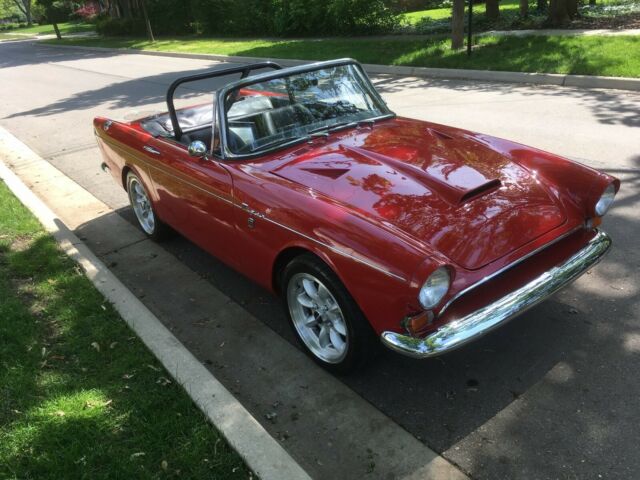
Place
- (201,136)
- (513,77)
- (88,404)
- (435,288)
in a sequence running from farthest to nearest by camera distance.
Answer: (513,77)
(201,136)
(88,404)
(435,288)

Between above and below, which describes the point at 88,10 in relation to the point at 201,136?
above

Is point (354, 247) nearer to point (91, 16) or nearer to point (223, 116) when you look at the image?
point (223, 116)

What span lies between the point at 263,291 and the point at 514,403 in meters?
2.01

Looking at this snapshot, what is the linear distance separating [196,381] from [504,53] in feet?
35.3

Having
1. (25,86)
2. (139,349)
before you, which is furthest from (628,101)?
(25,86)

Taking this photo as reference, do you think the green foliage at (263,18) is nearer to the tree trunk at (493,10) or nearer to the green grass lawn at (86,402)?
the tree trunk at (493,10)

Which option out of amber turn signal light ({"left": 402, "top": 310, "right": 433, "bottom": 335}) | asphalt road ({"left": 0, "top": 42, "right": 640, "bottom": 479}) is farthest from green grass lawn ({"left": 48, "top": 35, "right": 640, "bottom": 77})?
amber turn signal light ({"left": 402, "top": 310, "right": 433, "bottom": 335})

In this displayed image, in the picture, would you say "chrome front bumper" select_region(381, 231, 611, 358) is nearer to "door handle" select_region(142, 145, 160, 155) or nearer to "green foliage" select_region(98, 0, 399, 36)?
"door handle" select_region(142, 145, 160, 155)

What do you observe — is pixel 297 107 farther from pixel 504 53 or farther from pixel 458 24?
pixel 458 24

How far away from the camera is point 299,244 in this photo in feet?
9.67

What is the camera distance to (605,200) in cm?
317

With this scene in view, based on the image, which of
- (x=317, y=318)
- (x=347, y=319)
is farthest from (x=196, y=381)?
(x=347, y=319)

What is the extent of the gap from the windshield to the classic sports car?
11mm

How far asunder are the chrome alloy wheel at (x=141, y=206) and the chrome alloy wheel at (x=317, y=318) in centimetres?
236
